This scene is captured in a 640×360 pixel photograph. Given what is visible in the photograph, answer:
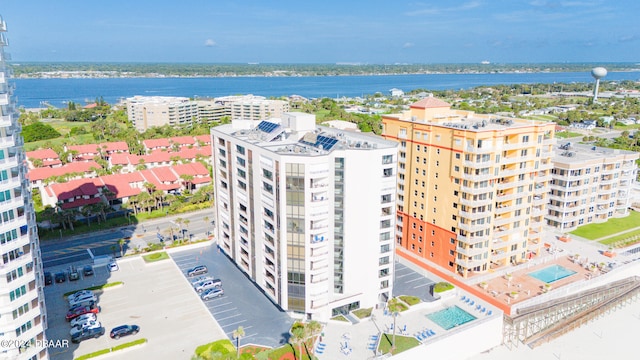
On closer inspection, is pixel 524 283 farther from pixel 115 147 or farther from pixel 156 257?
pixel 115 147

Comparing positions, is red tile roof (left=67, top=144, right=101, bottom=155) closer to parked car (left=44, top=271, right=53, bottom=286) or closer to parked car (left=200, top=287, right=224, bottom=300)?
parked car (left=44, top=271, right=53, bottom=286)

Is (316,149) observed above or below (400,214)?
above

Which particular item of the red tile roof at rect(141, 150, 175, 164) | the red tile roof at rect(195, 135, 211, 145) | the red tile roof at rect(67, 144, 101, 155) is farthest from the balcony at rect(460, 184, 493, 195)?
the red tile roof at rect(67, 144, 101, 155)

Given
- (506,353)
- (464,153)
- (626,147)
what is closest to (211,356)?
(506,353)

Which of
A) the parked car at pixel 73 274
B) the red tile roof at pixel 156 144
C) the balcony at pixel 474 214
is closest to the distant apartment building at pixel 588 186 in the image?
the balcony at pixel 474 214

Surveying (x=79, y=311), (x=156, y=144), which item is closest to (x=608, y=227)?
(x=79, y=311)

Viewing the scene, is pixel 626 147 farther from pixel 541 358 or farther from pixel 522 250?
pixel 541 358

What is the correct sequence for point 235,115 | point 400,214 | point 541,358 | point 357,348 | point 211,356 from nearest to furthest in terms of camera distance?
1. point 211,356
2. point 357,348
3. point 541,358
4. point 400,214
5. point 235,115
